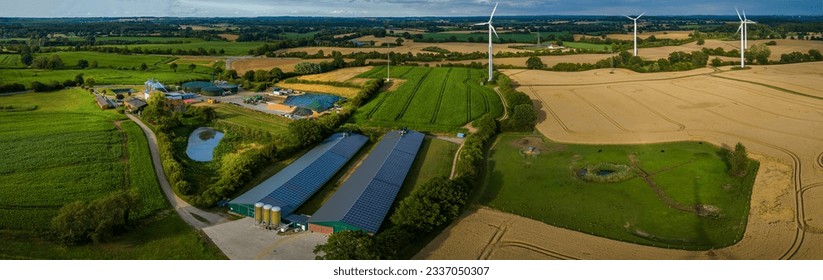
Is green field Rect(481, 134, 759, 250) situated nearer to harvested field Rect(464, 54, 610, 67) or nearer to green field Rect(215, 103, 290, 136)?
green field Rect(215, 103, 290, 136)

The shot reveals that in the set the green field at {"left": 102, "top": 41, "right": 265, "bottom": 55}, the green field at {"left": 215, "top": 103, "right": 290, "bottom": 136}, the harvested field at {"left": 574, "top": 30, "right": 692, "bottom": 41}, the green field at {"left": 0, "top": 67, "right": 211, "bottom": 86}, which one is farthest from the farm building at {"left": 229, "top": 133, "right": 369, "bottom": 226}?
the harvested field at {"left": 574, "top": 30, "right": 692, "bottom": 41}

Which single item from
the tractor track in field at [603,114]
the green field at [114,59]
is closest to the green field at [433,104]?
the tractor track in field at [603,114]

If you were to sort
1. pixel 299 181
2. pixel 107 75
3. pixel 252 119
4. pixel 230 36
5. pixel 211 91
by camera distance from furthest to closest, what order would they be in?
1. pixel 230 36
2. pixel 107 75
3. pixel 211 91
4. pixel 252 119
5. pixel 299 181

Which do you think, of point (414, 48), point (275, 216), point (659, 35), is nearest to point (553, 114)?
point (275, 216)

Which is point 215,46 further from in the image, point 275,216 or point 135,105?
point 275,216

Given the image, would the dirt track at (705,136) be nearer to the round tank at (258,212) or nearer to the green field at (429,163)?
the green field at (429,163)

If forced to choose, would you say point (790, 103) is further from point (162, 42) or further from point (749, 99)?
point (162, 42)

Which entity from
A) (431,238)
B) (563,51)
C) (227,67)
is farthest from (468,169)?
(563,51)
